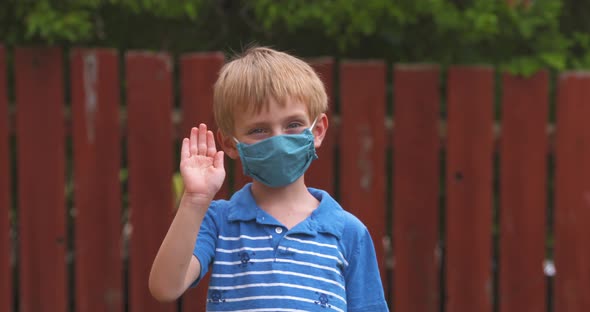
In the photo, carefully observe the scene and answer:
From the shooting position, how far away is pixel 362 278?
2.59 meters

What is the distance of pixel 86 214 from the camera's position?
486cm

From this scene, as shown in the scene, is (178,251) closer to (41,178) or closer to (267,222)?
(267,222)

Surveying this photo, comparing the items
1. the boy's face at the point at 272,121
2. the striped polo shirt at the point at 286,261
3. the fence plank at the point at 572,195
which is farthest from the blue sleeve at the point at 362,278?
the fence plank at the point at 572,195

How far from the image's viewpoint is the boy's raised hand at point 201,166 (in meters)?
2.37

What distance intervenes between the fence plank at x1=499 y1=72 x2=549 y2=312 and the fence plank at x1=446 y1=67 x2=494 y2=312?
9 cm

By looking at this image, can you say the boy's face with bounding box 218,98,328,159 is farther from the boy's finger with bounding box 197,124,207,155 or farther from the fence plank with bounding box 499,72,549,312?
the fence plank with bounding box 499,72,549,312

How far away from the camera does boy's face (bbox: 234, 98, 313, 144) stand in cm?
249

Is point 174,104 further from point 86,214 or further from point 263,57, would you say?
point 263,57

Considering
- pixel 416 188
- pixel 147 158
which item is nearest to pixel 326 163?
pixel 416 188

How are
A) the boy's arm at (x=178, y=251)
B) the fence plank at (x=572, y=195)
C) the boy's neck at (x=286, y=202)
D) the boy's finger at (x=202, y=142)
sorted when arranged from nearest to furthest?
the boy's arm at (x=178, y=251) < the boy's finger at (x=202, y=142) < the boy's neck at (x=286, y=202) < the fence plank at (x=572, y=195)

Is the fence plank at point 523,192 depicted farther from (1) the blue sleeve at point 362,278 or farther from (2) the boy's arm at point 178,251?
(2) the boy's arm at point 178,251

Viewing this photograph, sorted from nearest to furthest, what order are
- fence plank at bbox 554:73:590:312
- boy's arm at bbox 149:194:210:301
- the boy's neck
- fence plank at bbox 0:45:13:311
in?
boy's arm at bbox 149:194:210:301, the boy's neck, fence plank at bbox 554:73:590:312, fence plank at bbox 0:45:13:311

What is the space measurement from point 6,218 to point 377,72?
2179 millimetres

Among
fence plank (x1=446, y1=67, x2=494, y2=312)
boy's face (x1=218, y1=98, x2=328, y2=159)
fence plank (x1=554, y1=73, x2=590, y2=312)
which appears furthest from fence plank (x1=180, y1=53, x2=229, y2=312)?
boy's face (x1=218, y1=98, x2=328, y2=159)
